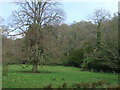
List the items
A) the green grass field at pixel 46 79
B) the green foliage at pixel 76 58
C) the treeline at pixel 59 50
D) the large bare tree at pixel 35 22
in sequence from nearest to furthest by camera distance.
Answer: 1. the green grass field at pixel 46 79
2. the treeline at pixel 59 50
3. the large bare tree at pixel 35 22
4. the green foliage at pixel 76 58

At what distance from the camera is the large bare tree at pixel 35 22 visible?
23.6 meters

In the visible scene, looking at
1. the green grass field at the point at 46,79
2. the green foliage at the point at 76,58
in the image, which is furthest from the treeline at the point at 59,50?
the green grass field at the point at 46,79

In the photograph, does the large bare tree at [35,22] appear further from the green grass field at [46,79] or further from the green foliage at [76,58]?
the green foliage at [76,58]

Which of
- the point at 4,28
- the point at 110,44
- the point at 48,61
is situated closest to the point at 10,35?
the point at 4,28

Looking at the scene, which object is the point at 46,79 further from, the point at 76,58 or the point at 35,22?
the point at 76,58

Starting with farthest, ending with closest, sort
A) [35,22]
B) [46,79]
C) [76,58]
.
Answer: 1. [76,58]
2. [35,22]
3. [46,79]

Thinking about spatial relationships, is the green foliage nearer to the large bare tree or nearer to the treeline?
the treeline

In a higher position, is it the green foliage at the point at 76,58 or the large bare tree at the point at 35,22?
the large bare tree at the point at 35,22

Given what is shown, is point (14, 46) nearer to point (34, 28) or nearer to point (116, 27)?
point (34, 28)

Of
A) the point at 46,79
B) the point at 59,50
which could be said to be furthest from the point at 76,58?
the point at 46,79

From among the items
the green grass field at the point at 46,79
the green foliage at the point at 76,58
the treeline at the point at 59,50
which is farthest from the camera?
the green foliage at the point at 76,58

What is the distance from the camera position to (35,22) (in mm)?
24719

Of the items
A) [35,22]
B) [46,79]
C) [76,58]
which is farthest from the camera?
[76,58]

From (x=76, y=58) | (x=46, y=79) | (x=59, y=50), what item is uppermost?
(x=59, y=50)
